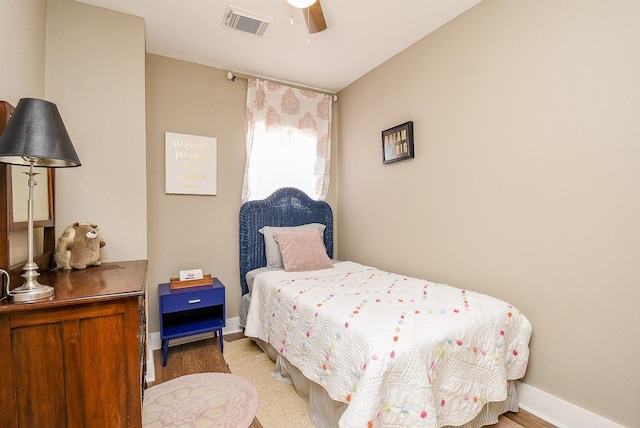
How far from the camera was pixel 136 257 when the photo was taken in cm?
230

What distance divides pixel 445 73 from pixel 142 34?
234 cm

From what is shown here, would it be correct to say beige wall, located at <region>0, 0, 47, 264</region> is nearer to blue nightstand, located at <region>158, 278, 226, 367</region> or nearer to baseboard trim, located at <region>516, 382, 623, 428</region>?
blue nightstand, located at <region>158, 278, 226, 367</region>

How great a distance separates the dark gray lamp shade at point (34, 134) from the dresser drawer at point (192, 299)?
158 centimetres

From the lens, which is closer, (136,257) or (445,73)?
(136,257)

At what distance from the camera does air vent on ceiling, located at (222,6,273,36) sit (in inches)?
89.2

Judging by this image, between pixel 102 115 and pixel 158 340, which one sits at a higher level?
pixel 102 115

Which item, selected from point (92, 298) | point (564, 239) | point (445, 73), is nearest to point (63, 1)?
point (92, 298)

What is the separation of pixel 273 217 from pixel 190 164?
99cm

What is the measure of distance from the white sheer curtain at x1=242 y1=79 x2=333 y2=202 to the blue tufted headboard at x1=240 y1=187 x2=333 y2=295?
0.11m

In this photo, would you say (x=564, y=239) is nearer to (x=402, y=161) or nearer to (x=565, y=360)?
(x=565, y=360)

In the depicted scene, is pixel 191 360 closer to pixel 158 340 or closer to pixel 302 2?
pixel 158 340

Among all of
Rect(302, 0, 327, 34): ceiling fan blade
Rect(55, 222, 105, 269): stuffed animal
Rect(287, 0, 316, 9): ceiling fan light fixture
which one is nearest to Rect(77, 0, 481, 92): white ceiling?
Rect(302, 0, 327, 34): ceiling fan blade

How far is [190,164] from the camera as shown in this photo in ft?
9.92

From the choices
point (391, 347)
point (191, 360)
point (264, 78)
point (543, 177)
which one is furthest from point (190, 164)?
point (543, 177)
